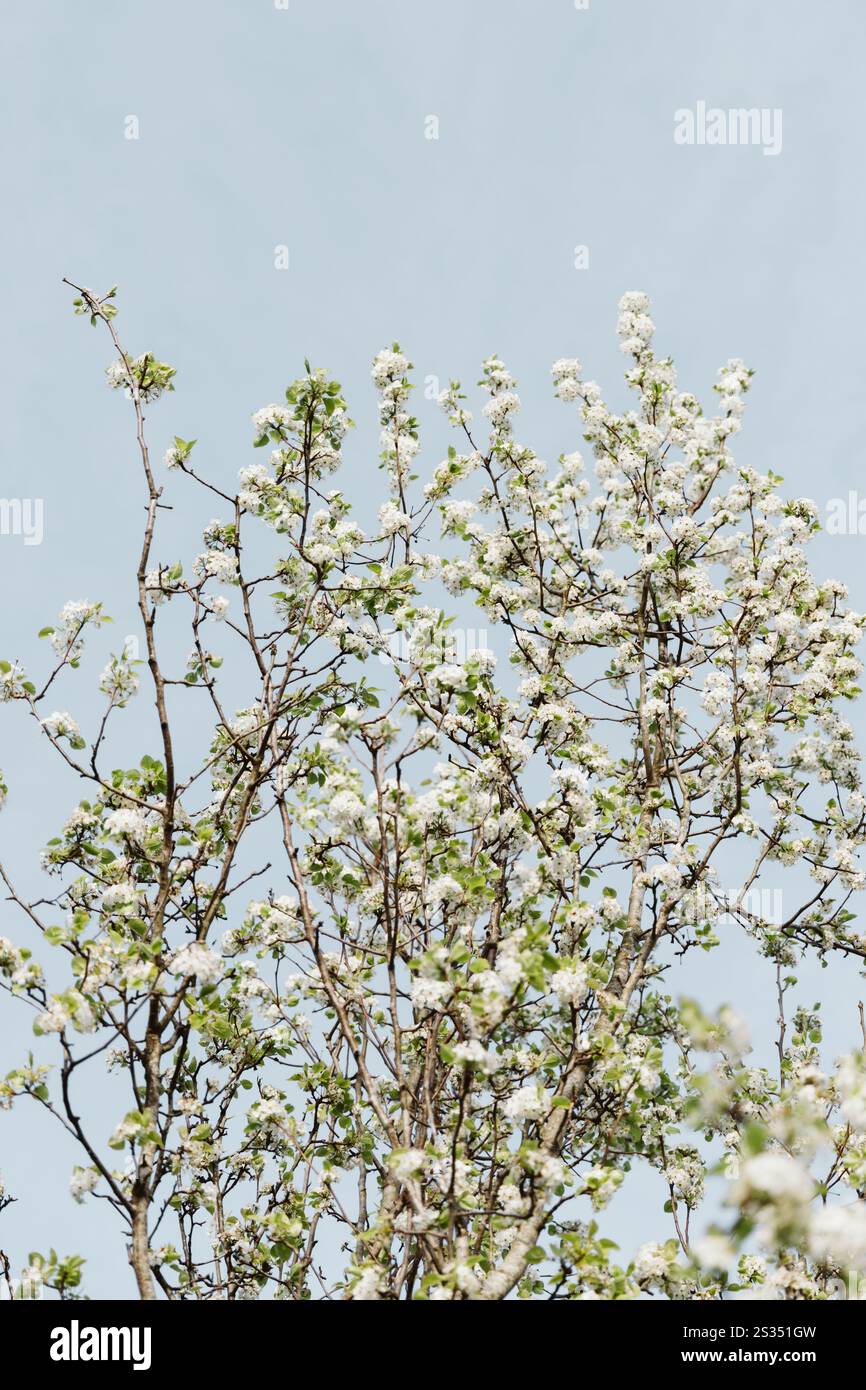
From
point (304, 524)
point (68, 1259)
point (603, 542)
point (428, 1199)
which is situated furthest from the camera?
point (603, 542)

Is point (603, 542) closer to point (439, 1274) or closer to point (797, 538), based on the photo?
point (797, 538)

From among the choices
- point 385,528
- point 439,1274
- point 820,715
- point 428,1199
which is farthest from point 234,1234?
point 820,715

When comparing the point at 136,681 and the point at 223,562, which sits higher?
the point at 223,562

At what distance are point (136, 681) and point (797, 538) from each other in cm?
638

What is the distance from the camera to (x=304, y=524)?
8.50 metres

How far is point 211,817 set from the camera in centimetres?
852

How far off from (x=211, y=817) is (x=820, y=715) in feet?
18.1

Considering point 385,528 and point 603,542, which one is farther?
point 603,542

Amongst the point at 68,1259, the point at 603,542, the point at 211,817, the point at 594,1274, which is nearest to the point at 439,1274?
the point at 594,1274

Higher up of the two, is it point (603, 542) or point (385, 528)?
point (603, 542)

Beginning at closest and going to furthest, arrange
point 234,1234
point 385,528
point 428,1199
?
point 428,1199 < point 234,1234 < point 385,528
